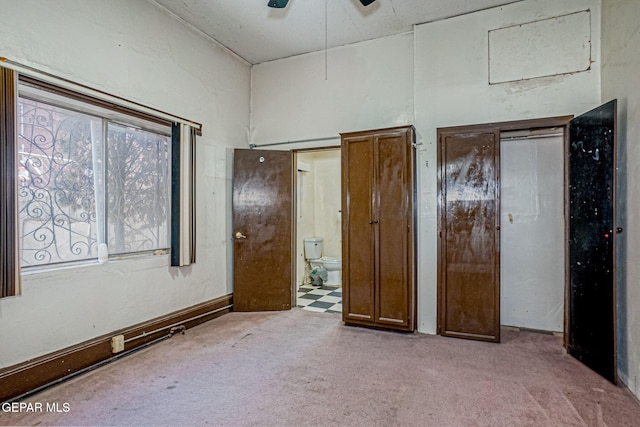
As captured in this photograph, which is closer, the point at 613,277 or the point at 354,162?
the point at 613,277

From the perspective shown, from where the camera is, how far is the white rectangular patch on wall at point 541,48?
290 centimetres

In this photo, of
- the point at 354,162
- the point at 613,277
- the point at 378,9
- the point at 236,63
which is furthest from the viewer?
the point at 236,63

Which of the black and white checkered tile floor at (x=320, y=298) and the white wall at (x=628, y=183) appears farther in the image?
the black and white checkered tile floor at (x=320, y=298)

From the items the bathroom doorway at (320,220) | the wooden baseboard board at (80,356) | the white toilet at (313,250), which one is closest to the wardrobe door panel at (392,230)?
the bathroom doorway at (320,220)

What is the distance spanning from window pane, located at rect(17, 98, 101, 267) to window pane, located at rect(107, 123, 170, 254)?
164 millimetres

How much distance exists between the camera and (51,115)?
237 cm

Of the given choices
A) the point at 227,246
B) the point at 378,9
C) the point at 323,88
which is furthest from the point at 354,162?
the point at 227,246

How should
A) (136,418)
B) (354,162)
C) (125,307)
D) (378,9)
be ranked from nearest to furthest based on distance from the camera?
(136,418)
(125,307)
(378,9)
(354,162)

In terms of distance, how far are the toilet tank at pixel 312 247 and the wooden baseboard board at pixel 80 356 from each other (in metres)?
2.20

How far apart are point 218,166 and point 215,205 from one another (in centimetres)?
46

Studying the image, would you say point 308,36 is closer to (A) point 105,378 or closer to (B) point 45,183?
(B) point 45,183

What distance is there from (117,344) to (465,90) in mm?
3876

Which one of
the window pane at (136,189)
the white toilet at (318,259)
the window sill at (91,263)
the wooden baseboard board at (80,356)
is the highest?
the window pane at (136,189)

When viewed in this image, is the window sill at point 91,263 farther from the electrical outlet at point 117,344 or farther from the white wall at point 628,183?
the white wall at point 628,183
